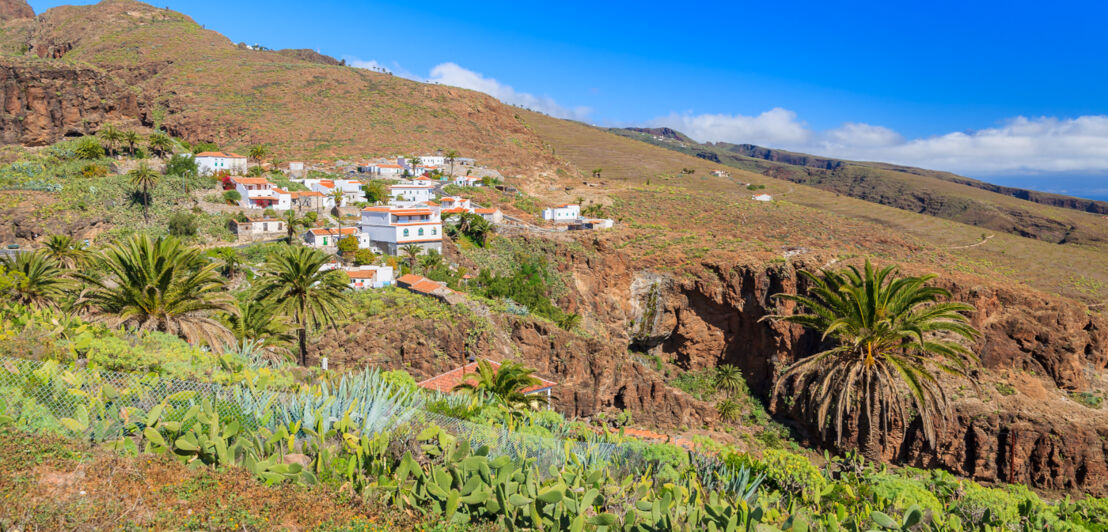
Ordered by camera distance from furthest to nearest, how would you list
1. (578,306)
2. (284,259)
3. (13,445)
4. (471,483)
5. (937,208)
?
1. (937,208)
2. (578,306)
3. (284,259)
4. (471,483)
5. (13,445)

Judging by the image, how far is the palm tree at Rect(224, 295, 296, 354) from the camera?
62.7 feet

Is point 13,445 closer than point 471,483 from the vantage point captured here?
Yes

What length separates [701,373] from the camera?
38.2m

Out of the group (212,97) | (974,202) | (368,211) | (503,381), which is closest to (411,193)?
(368,211)

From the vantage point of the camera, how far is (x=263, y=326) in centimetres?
2000

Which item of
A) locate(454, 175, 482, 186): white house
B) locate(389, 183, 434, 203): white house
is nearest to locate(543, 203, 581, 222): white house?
locate(389, 183, 434, 203): white house

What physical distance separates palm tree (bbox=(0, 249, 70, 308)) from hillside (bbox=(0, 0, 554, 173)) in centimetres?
5350

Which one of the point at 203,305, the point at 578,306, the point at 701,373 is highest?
the point at 203,305

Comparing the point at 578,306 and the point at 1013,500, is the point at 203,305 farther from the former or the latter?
the point at 578,306

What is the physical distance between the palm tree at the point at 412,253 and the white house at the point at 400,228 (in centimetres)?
46

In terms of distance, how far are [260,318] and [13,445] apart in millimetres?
15668

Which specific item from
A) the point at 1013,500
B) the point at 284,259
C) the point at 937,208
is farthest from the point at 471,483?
the point at 937,208

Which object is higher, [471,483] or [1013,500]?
[471,483]

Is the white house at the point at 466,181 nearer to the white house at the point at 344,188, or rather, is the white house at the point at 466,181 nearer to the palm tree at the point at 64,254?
the white house at the point at 344,188
